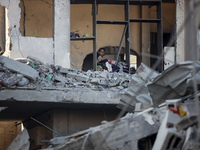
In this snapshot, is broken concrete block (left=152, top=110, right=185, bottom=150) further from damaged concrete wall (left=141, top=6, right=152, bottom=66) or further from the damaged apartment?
damaged concrete wall (left=141, top=6, right=152, bottom=66)

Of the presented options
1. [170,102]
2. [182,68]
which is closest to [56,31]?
[182,68]

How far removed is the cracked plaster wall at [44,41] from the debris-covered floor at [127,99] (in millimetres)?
988

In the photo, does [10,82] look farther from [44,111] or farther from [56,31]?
[56,31]

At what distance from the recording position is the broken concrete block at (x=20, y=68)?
10719mm

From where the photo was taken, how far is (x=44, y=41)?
12938mm

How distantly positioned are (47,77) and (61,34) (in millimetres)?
2359

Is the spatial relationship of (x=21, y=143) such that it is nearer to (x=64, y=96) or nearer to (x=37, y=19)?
(x=64, y=96)

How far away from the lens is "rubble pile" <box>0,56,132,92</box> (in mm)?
10602

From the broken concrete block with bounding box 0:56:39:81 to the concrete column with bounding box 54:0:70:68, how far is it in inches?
77.2

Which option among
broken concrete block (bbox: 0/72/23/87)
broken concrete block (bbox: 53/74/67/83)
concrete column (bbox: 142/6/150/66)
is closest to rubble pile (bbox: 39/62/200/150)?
broken concrete block (bbox: 0/72/23/87)

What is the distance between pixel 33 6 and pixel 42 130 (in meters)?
5.87

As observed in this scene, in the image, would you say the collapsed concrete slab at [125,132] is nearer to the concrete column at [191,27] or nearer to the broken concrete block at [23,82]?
the concrete column at [191,27]

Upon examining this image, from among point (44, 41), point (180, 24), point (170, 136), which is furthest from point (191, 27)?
point (180, 24)

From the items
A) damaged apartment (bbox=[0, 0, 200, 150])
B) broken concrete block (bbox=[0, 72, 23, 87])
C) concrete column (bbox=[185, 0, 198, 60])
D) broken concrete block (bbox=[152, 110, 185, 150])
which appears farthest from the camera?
broken concrete block (bbox=[0, 72, 23, 87])
